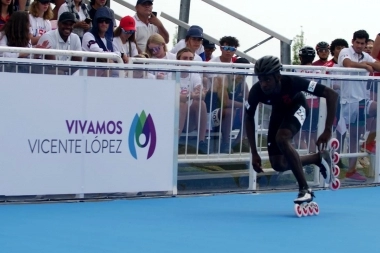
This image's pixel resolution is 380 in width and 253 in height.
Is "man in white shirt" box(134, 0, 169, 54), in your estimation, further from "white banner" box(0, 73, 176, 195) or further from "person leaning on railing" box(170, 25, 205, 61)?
"white banner" box(0, 73, 176, 195)

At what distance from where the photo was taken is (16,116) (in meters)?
10.2

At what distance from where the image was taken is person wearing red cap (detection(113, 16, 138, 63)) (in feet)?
41.7

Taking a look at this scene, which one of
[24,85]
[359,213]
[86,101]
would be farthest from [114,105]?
[359,213]

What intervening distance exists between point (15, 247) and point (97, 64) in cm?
397

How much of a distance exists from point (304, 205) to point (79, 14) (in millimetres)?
5254

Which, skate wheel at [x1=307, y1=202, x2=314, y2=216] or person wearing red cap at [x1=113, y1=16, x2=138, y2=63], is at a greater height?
person wearing red cap at [x1=113, y1=16, x2=138, y2=63]

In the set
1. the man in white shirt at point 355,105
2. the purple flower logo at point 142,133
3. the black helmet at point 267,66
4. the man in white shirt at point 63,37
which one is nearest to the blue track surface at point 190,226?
the purple flower logo at point 142,133

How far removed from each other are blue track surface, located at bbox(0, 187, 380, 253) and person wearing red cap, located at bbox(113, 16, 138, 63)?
2608 millimetres

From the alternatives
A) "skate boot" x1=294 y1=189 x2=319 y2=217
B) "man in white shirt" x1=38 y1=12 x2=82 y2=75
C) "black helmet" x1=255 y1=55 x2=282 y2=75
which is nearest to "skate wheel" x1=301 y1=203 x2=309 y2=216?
"skate boot" x1=294 y1=189 x2=319 y2=217

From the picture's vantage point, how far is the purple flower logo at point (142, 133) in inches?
435

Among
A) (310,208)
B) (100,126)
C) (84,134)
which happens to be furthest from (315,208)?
(84,134)

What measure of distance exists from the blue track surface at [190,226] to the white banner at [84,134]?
0.31 meters

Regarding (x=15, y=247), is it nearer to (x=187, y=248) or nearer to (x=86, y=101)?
(x=187, y=248)

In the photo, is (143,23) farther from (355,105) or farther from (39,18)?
(355,105)
